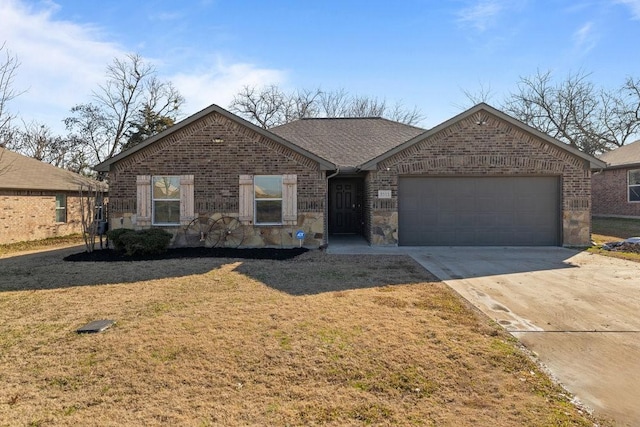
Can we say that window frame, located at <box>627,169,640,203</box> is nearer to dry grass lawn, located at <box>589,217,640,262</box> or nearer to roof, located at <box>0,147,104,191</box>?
dry grass lawn, located at <box>589,217,640,262</box>

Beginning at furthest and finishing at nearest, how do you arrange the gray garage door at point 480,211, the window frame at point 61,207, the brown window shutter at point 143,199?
the window frame at point 61,207, the gray garage door at point 480,211, the brown window shutter at point 143,199

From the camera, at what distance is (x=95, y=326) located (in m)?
4.65

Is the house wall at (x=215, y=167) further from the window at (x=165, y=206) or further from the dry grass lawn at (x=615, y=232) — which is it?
the dry grass lawn at (x=615, y=232)

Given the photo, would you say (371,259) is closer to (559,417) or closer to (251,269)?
(251,269)

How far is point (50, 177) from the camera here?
16.8m

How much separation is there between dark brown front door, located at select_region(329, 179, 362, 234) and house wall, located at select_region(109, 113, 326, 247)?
3.86 meters

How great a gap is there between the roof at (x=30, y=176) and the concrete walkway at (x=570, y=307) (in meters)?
12.6

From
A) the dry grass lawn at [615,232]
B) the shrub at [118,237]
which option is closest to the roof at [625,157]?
the dry grass lawn at [615,232]

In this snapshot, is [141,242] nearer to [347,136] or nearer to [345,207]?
[345,207]

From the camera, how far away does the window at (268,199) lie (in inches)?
454

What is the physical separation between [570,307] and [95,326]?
6.60m

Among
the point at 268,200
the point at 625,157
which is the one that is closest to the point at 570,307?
the point at 268,200

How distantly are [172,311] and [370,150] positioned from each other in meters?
10.6

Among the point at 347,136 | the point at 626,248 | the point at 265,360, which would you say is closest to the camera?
the point at 265,360
